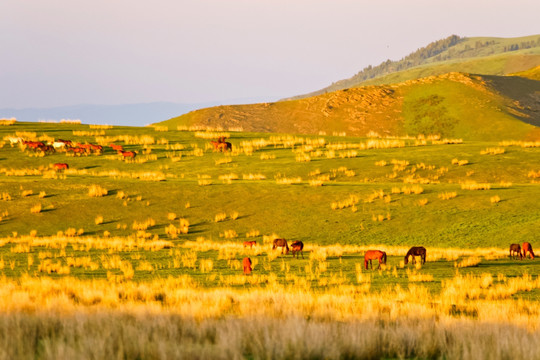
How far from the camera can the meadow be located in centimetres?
898

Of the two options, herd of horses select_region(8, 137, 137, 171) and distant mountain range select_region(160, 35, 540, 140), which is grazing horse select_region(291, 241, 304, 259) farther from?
distant mountain range select_region(160, 35, 540, 140)

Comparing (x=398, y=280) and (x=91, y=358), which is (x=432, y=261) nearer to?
(x=398, y=280)

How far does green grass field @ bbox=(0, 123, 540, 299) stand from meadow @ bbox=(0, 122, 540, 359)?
144mm

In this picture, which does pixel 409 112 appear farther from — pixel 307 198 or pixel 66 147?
pixel 307 198

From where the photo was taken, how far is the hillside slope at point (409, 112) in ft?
284

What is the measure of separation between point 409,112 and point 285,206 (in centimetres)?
6560

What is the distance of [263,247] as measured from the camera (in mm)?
26406

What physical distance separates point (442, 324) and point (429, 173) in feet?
113

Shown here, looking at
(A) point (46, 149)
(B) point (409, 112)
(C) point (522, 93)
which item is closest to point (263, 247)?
(A) point (46, 149)

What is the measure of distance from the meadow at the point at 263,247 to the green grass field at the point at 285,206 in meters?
0.14

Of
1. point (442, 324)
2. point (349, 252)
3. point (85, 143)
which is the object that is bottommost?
point (349, 252)

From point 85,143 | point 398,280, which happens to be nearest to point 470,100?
point 85,143

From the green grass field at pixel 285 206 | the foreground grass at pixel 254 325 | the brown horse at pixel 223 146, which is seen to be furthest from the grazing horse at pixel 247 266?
the brown horse at pixel 223 146

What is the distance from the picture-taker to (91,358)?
7.64m
